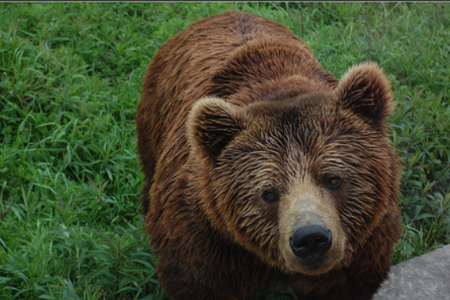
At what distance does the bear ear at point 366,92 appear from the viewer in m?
3.00

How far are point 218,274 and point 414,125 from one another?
278 centimetres

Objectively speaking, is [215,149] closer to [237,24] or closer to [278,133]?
[278,133]

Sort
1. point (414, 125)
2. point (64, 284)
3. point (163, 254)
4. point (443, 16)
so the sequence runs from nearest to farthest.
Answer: point (163, 254) < point (64, 284) < point (414, 125) < point (443, 16)

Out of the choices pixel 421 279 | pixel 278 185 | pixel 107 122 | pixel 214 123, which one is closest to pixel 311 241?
pixel 278 185

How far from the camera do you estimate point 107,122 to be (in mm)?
5500

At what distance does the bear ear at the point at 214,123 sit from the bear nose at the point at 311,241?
0.70 meters

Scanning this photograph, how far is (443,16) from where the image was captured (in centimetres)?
653

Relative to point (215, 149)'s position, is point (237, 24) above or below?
above

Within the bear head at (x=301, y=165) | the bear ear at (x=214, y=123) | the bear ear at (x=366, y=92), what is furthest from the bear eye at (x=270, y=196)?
the bear ear at (x=366, y=92)

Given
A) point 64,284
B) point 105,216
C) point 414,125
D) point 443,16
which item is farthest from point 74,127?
point 443,16

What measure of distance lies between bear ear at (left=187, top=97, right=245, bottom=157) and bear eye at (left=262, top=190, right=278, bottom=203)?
14.8 inches

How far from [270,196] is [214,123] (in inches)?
19.5

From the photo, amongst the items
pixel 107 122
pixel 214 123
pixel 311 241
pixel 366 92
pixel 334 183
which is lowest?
pixel 107 122

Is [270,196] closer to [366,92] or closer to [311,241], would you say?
[311,241]
